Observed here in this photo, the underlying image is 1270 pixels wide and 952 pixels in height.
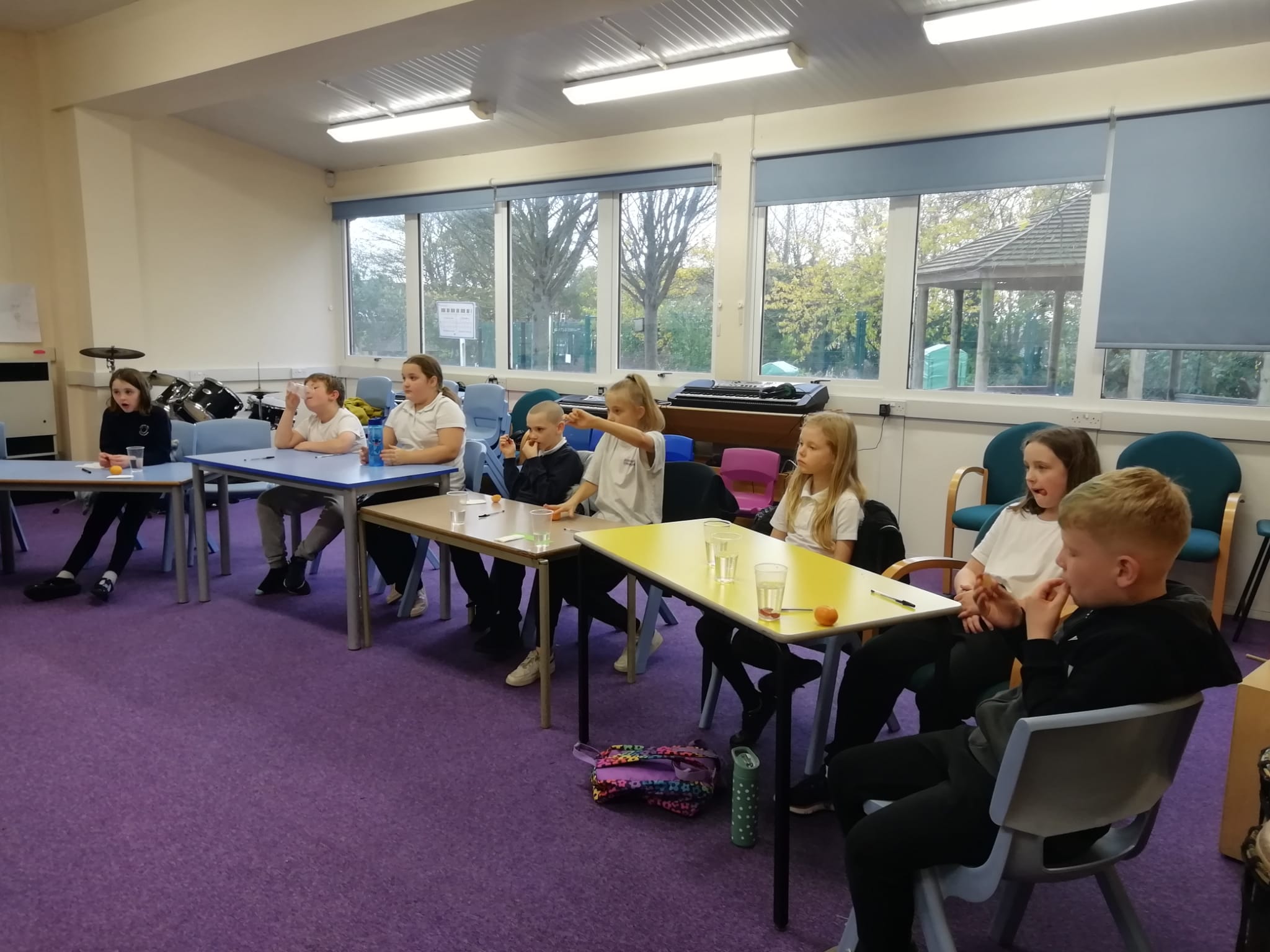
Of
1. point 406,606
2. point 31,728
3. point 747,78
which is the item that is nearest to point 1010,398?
point 747,78

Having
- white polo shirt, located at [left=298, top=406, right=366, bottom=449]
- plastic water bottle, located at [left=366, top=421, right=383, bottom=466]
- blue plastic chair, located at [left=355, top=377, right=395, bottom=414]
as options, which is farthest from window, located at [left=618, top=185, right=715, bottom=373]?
plastic water bottle, located at [left=366, top=421, right=383, bottom=466]

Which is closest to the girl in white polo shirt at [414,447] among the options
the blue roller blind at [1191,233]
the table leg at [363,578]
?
the table leg at [363,578]

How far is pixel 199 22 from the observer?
15.9 feet

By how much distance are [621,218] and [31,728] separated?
4687 mm

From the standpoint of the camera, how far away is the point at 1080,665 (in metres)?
1.38

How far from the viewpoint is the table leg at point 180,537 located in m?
3.92

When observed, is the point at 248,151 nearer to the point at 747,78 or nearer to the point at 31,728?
the point at 747,78

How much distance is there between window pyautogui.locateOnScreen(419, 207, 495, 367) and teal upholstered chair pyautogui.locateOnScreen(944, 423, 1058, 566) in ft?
13.0

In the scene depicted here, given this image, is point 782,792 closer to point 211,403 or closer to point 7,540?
point 7,540

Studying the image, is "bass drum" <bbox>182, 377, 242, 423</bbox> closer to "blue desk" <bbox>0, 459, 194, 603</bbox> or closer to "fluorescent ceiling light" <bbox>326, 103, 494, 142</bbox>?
"blue desk" <bbox>0, 459, 194, 603</bbox>

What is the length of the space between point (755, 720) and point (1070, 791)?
51.1 inches

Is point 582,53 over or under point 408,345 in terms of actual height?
over

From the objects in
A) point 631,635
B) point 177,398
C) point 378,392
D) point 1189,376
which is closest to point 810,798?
point 631,635

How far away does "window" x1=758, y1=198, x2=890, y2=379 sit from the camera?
5066 mm
